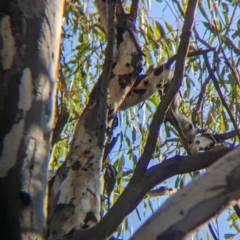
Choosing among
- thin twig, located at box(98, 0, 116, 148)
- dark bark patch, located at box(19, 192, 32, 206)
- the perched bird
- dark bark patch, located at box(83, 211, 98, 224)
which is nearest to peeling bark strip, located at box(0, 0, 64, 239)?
dark bark patch, located at box(19, 192, 32, 206)

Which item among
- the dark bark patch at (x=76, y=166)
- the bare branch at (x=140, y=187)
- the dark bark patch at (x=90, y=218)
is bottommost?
the bare branch at (x=140, y=187)

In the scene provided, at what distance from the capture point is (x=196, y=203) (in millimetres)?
947

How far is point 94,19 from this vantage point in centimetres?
237

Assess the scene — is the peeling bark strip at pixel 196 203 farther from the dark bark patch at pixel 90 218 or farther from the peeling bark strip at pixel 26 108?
the dark bark patch at pixel 90 218

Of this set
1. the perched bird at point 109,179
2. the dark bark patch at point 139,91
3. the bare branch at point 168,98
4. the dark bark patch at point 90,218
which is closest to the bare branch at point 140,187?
the bare branch at point 168,98

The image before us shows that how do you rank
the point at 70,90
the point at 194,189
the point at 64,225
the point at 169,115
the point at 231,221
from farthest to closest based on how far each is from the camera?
the point at 231,221 < the point at 70,90 < the point at 169,115 < the point at 64,225 < the point at 194,189

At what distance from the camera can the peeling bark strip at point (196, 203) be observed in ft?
3.10

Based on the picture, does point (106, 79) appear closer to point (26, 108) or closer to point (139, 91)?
point (26, 108)

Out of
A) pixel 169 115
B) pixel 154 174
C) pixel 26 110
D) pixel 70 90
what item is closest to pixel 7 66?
pixel 26 110

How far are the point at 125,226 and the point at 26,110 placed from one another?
4.31 ft

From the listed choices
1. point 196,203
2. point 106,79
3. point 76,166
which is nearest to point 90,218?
point 76,166

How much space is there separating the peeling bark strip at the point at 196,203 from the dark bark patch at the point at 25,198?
0.21m

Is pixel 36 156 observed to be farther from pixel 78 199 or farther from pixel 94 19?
pixel 94 19

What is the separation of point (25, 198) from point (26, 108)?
0.50 ft
